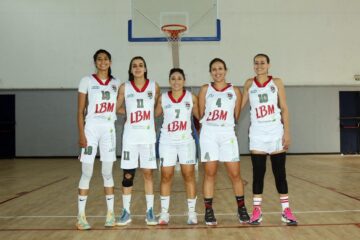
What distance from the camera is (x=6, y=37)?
13.0 metres

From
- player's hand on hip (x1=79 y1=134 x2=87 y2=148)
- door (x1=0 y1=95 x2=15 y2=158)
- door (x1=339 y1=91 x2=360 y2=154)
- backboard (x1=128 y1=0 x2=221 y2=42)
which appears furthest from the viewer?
door (x1=339 y1=91 x2=360 y2=154)

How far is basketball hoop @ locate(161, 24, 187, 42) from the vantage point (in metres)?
10.5

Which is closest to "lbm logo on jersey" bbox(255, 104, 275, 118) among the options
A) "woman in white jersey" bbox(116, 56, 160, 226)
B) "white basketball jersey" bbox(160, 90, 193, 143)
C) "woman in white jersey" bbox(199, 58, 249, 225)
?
"woman in white jersey" bbox(199, 58, 249, 225)

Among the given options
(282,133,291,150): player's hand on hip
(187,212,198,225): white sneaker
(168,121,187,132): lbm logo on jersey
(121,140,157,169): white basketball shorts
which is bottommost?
(187,212,198,225): white sneaker

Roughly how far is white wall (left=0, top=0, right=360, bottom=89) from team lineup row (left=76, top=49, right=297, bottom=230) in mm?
9370

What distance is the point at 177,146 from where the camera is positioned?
12.2ft

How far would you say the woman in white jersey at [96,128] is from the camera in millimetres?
3596

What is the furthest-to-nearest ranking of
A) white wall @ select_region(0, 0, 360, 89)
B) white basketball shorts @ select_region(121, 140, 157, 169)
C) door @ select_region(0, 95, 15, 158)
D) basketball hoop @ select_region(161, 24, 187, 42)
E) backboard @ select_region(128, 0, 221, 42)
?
door @ select_region(0, 95, 15, 158) < white wall @ select_region(0, 0, 360, 89) < backboard @ select_region(128, 0, 221, 42) < basketball hoop @ select_region(161, 24, 187, 42) < white basketball shorts @ select_region(121, 140, 157, 169)

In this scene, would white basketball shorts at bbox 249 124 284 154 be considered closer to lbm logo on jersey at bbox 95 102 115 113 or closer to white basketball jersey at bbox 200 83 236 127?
white basketball jersey at bbox 200 83 236 127

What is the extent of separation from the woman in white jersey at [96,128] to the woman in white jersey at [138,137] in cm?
13

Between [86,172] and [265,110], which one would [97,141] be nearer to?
[86,172]

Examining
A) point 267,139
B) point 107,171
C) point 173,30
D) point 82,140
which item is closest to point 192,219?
point 107,171

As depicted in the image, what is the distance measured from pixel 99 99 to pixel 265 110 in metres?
1.64

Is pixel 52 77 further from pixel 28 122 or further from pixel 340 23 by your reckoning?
pixel 340 23
